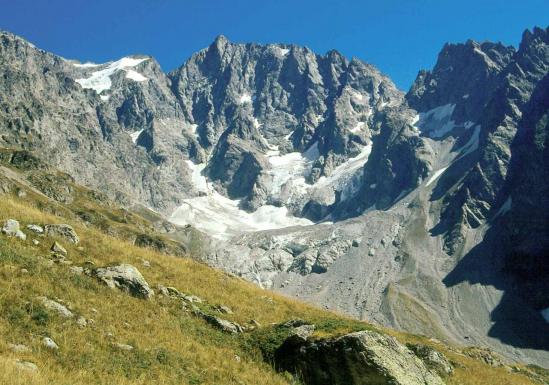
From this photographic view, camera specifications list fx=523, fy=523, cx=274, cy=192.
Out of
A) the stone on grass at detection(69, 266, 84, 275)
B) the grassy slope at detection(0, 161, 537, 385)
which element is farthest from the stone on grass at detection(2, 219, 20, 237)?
the stone on grass at detection(69, 266, 84, 275)

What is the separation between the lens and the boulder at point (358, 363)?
1578 cm

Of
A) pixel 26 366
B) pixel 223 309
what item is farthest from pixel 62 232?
pixel 26 366

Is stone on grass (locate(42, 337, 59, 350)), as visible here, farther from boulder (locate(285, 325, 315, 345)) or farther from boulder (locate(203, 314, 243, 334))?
boulder (locate(285, 325, 315, 345))

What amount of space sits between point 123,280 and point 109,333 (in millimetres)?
4166

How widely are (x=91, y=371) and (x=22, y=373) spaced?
86.5 inches

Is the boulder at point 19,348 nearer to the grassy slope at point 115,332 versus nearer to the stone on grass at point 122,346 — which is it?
the grassy slope at point 115,332

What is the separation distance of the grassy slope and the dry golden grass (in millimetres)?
29

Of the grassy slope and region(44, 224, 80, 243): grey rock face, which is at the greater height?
region(44, 224, 80, 243): grey rock face

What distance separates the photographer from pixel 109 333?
50.9 feet

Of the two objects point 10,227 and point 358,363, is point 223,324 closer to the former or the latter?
point 358,363

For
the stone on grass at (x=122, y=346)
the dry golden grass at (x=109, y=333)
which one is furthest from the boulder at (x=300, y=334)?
the stone on grass at (x=122, y=346)

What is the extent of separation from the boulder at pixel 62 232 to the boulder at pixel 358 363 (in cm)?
1165

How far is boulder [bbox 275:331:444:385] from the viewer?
51.8 feet

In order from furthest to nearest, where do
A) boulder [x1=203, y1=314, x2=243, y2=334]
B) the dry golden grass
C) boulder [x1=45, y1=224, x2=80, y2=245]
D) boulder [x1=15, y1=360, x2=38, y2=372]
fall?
boulder [x1=45, y1=224, x2=80, y2=245], boulder [x1=203, y1=314, x2=243, y2=334], the dry golden grass, boulder [x1=15, y1=360, x2=38, y2=372]
